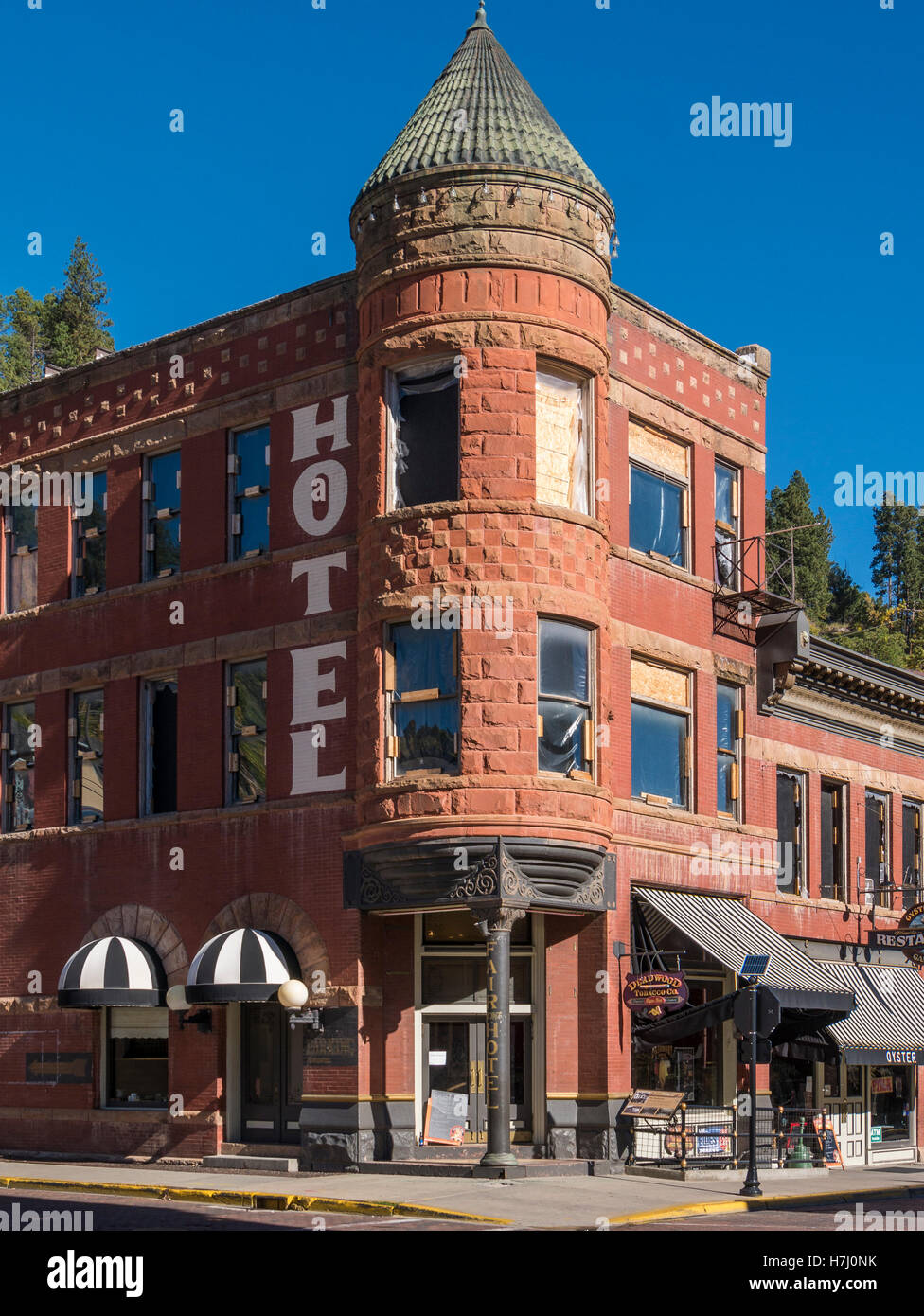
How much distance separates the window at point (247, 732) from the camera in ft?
94.9

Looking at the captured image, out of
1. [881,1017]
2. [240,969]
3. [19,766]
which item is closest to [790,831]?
[881,1017]

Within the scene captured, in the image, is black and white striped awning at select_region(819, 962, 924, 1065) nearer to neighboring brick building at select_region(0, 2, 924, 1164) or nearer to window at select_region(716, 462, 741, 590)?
neighboring brick building at select_region(0, 2, 924, 1164)

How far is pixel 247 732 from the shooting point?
29156 mm

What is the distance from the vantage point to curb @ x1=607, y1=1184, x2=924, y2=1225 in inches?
811

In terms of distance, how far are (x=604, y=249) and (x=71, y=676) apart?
1243 cm

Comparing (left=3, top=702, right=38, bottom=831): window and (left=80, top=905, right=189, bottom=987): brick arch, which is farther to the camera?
(left=3, top=702, right=38, bottom=831): window

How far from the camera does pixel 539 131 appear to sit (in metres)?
27.3

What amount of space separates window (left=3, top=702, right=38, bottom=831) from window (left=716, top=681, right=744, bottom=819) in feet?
41.5

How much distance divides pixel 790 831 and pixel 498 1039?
1119 centimetres

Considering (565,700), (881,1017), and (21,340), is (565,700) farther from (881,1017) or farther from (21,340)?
(21,340)

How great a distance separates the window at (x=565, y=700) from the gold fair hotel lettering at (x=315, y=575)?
3480mm

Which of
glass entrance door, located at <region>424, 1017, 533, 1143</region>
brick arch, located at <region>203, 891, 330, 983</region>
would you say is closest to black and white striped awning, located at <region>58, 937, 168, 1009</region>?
brick arch, located at <region>203, 891, 330, 983</region>
